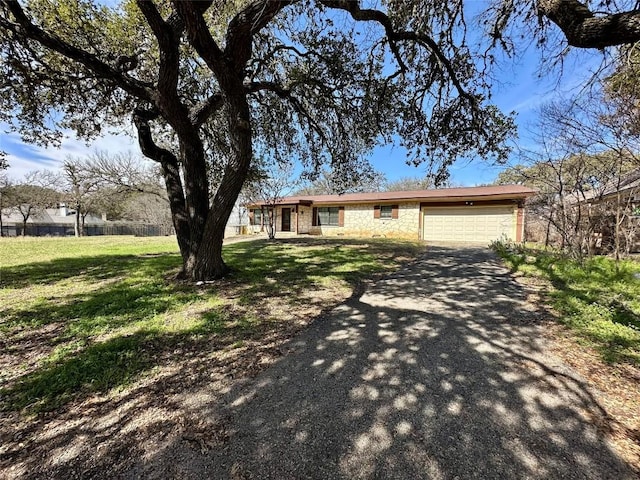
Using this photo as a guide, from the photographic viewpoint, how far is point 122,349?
2965 millimetres

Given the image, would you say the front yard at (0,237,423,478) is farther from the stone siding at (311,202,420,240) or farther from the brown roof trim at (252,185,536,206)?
the stone siding at (311,202,420,240)

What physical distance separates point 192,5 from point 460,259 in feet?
28.1

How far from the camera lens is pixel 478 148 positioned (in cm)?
657

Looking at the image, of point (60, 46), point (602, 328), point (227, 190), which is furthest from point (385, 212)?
point (60, 46)

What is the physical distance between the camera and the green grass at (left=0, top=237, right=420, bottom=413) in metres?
2.50

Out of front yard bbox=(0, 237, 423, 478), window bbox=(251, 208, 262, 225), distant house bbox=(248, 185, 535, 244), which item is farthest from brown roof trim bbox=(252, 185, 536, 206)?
front yard bbox=(0, 237, 423, 478)

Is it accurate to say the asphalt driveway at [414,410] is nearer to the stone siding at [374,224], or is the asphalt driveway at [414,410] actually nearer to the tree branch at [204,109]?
the tree branch at [204,109]

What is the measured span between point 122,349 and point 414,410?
112 inches

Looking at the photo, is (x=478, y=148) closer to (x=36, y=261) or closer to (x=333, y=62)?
(x=333, y=62)

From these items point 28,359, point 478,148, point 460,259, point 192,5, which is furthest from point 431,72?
point 28,359

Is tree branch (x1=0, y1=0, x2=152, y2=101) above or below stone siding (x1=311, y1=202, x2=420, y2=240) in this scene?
above

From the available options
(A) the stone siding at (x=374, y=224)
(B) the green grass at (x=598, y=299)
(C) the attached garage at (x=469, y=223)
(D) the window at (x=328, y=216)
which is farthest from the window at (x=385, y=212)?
(B) the green grass at (x=598, y=299)

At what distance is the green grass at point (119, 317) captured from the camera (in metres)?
2.50

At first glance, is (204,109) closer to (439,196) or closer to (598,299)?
(598,299)
